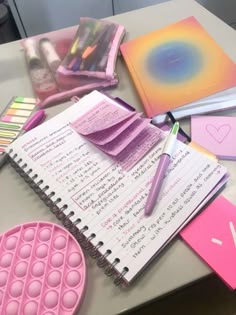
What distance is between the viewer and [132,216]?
47cm

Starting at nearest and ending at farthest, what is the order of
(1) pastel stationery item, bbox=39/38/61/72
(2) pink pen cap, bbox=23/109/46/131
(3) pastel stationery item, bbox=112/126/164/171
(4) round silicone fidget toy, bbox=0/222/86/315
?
(4) round silicone fidget toy, bbox=0/222/86/315 < (3) pastel stationery item, bbox=112/126/164/171 < (2) pink pen cap, bbox=23/109/46/131 < (1) pastel stationery item, bbox=39/38/61/72

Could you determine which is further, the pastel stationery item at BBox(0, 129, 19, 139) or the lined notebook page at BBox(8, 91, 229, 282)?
the pastel stationery item at BBox(0, 129, 19, 139)

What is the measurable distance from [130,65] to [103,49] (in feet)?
0.30

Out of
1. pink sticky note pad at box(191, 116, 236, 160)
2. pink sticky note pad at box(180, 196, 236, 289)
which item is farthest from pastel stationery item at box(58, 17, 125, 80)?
pink sticky note pad at box(180, 196, 236, 289)

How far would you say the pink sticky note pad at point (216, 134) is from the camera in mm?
556

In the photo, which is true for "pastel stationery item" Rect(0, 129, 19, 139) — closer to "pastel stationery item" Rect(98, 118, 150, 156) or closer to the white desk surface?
the white desk surface

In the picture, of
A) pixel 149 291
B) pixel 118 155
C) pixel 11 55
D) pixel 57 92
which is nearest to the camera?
pixel 149 291

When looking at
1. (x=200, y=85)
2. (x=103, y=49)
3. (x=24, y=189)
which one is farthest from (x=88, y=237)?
(x=103, y=49)

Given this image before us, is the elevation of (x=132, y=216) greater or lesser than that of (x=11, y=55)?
lesser

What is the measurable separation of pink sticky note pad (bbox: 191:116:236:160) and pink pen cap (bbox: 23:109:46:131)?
0.29 meters

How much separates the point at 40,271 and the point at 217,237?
235mm

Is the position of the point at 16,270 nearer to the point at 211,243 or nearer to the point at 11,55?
the point at 211,243

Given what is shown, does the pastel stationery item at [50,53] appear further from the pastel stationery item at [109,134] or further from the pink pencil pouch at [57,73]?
the pastel stationery item at [109,134]

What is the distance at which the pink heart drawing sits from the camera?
1.88 ft
